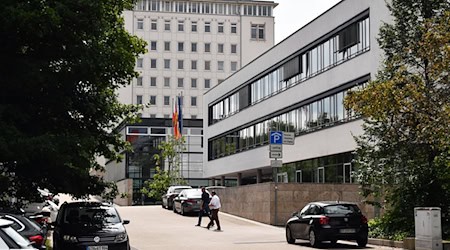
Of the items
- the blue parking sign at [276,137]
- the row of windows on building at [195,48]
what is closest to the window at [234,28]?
the row of windows on building at [195,48]

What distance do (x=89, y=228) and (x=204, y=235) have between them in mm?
10691

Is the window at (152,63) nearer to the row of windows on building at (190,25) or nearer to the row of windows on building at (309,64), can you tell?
the row of windows on building at (190,25)

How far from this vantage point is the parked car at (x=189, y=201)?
130 ft

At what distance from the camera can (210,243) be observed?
24.5 meters

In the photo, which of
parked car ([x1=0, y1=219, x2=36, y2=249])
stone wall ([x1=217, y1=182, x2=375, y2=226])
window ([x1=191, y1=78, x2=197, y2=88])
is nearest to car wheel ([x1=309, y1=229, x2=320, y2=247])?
stone wall ([x1=217, y1=182, x2=375, y2=226])

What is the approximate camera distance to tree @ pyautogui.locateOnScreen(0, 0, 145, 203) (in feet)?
56.8

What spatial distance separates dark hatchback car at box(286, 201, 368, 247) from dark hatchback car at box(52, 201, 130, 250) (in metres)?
6.79

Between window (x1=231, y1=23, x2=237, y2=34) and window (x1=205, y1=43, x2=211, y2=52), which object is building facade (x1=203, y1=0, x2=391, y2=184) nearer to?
window (x1=205, y1=43, x2=211, y2=52)

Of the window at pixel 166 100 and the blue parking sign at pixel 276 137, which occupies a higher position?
the window at pixel 166 100

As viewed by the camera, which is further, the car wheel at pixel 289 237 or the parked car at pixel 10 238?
the car wheel at pixel 289 237

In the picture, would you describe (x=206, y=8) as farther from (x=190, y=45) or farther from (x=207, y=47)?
(x=190, y=45)

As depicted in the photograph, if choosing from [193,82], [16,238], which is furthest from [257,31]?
[16,238]

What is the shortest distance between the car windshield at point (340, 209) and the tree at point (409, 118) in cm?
255

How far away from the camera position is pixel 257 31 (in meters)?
109
